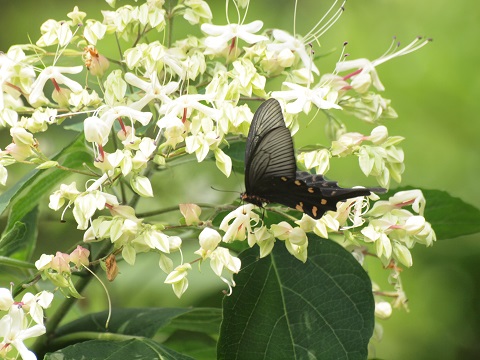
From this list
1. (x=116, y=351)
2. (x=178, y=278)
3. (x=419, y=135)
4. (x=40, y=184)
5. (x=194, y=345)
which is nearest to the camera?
(x=178, y=278)

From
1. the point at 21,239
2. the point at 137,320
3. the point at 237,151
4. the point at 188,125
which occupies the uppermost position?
the point at 188,125

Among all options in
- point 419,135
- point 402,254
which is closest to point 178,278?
point 402,254

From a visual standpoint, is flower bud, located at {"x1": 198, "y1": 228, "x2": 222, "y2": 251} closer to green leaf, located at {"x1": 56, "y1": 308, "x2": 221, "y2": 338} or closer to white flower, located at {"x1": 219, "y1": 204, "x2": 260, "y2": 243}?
white flower, located at {"x1": 219, "y1": 204, "x2": 260, "y2": 243}

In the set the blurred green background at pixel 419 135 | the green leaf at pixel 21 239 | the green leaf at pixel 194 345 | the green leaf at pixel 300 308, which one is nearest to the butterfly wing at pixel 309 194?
the green leaf at pixel 300 308

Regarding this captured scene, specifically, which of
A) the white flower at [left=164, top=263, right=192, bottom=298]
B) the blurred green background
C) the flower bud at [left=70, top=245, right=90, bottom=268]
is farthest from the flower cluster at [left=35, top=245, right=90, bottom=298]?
the blurred green background

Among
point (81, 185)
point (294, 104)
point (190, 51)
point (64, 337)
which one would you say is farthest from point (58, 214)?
point (294, 104)

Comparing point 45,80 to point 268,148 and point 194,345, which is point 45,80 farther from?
point 194,345

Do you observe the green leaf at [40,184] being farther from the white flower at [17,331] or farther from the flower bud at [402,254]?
the flower bud at [402,254]

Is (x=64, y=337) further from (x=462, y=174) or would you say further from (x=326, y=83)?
(x=462, y=174)
